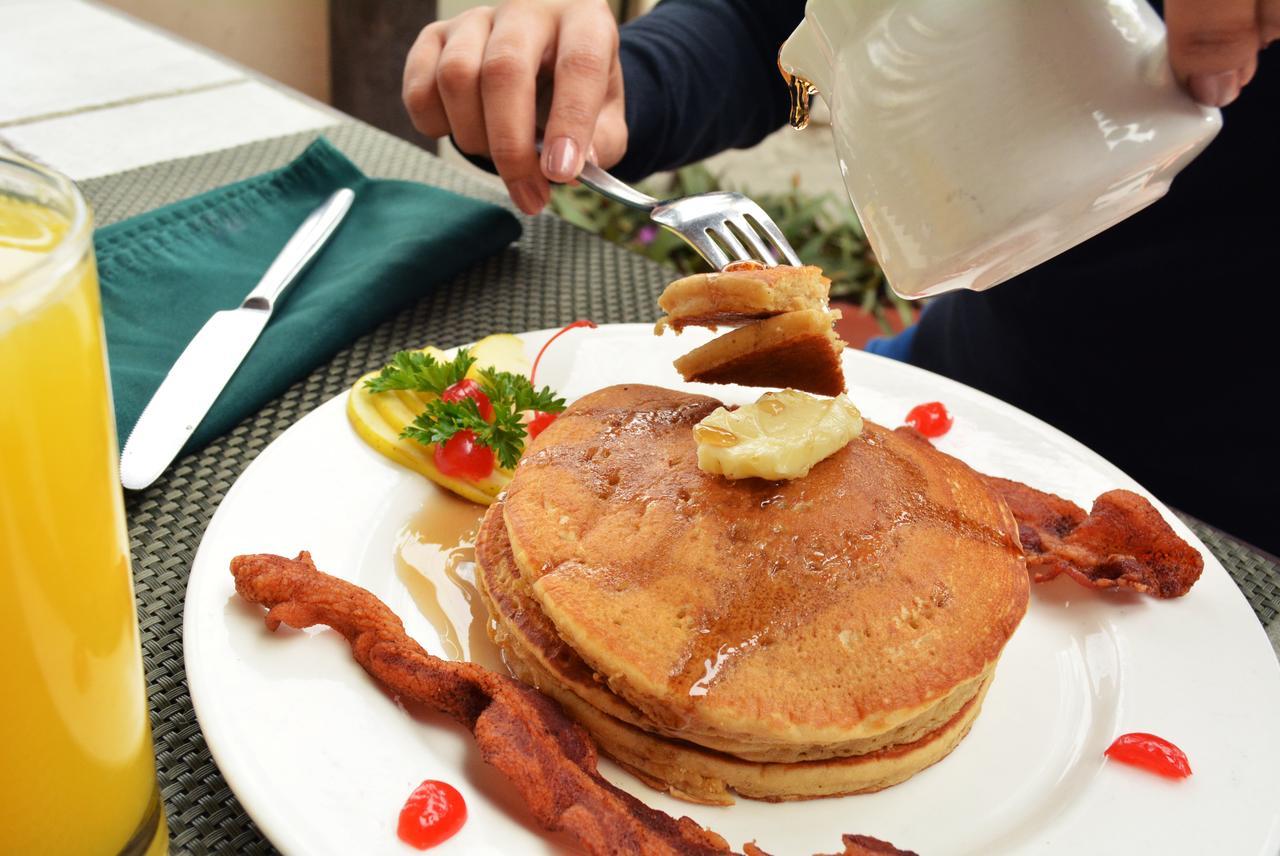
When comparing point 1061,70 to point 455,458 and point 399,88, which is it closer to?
point 455,458

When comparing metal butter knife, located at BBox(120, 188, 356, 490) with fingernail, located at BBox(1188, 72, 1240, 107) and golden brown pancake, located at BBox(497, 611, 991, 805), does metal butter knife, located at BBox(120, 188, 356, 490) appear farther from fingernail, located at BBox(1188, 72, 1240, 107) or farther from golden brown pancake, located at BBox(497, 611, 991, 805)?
fingernail, located at BBox(1188, 72, 1240, 107)

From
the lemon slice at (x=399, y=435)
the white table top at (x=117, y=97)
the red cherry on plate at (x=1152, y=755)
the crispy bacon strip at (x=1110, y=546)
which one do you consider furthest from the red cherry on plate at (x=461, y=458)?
the white table top at (x=117, y=97)

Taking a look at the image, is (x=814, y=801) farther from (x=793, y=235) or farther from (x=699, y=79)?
(x=793, y=235)

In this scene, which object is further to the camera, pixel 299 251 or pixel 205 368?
pixel 299 251

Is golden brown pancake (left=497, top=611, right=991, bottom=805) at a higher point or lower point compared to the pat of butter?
lower

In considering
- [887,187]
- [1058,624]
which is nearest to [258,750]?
[887,187]

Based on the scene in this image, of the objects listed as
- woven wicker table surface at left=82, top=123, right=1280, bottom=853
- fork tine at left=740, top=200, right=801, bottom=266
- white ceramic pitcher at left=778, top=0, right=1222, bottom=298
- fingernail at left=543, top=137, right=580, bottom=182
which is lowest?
woven wicker table surface at left=82, top=123, right=1280, bottom=853

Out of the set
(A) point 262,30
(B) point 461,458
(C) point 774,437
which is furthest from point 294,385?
(A) point 262,30

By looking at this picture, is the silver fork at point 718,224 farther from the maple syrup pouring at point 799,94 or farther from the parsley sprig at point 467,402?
the parsley sprig at point 467,402

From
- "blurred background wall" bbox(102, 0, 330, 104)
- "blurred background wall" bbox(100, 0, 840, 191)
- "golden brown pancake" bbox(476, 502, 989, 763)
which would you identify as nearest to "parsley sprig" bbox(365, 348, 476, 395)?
"golden brown pancake" bbox(476, 502, 989, 763)
